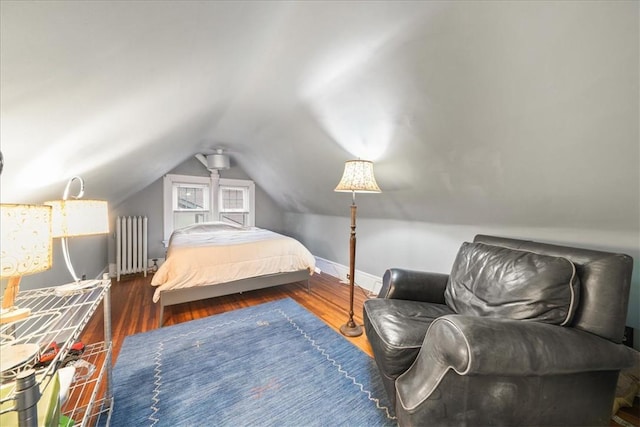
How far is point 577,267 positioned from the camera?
4.06 feet

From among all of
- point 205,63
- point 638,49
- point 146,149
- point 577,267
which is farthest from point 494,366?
point 146,149

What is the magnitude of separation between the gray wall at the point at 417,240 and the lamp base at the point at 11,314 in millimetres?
2812

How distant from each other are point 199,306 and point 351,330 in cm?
174

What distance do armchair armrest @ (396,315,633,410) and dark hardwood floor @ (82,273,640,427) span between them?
960 millimetres

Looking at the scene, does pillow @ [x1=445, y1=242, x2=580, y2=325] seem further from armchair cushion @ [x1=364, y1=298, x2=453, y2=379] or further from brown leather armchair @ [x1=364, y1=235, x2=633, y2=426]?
armchair cushion @ [x1=364, y1=298, x2=453, y2=379]

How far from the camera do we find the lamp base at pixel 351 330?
6.87 ft

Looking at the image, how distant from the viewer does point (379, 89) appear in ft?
5.46

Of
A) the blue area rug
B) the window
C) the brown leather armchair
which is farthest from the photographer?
the window

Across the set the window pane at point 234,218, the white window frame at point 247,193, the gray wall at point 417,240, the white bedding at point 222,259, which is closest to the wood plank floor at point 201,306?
the white bedding at point 222,259

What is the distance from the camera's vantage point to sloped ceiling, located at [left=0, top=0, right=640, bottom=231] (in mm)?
799

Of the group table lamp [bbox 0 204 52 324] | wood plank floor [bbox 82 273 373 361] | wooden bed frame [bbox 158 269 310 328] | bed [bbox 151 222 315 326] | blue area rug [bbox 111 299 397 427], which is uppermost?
table lamp [bbox 0 204 52 324]

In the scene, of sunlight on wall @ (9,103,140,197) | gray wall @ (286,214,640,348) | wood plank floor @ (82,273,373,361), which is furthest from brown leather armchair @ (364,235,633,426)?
sunlight on wall @ (9,103,140,197)

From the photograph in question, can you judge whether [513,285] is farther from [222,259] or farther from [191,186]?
[191,186]

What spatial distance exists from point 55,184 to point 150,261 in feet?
9.39
